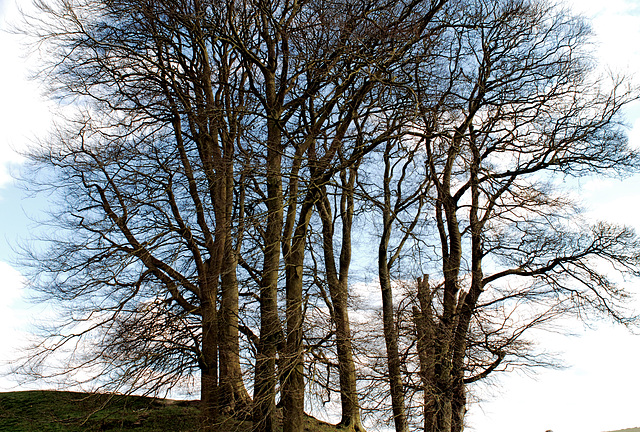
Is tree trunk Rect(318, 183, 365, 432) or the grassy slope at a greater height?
tree trunk Rect(318, 183, 365, 432)

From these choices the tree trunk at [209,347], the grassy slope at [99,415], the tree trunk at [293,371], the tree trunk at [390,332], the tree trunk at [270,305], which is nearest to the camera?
the tree trunk at [270,305]

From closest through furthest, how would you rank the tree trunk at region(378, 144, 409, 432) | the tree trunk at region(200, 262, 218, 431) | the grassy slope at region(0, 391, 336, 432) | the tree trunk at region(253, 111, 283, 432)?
the tree trunk at region(253, 111, 283, 432)
the grassy slope at region(0, 391, 336, 432)
the tree trunk at region(200, 262, 218, 431)
the tree trunk at region(378, 144, 409, 432)

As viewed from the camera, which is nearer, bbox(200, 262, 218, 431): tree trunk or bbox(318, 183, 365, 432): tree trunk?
bbox(318, 183, 365, 432): tree trunk

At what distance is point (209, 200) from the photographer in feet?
36.6

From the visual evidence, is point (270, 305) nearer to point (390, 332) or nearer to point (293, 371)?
point (293, 371)

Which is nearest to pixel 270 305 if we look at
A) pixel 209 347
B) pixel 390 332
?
pixel 209 347

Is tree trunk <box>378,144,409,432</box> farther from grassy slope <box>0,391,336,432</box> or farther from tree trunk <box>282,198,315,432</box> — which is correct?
tree trunk <box>282,198,315,432</box>

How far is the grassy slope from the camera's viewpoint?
8891 mm

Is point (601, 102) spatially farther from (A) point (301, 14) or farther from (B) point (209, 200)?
(B) point (209, 200)

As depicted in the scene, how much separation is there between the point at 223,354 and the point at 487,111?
8299 mm

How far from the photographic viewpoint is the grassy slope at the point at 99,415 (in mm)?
8891

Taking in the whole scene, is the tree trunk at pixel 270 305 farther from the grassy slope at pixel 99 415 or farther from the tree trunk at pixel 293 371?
the grassy slope at pixel 99 415

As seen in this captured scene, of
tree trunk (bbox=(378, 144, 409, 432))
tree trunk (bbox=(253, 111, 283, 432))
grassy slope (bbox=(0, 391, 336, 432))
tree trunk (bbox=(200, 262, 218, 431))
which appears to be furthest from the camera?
tree trunk (bbox=(378, 144, 409, 432))

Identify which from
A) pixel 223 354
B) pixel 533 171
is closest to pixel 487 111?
pixel 533 171
